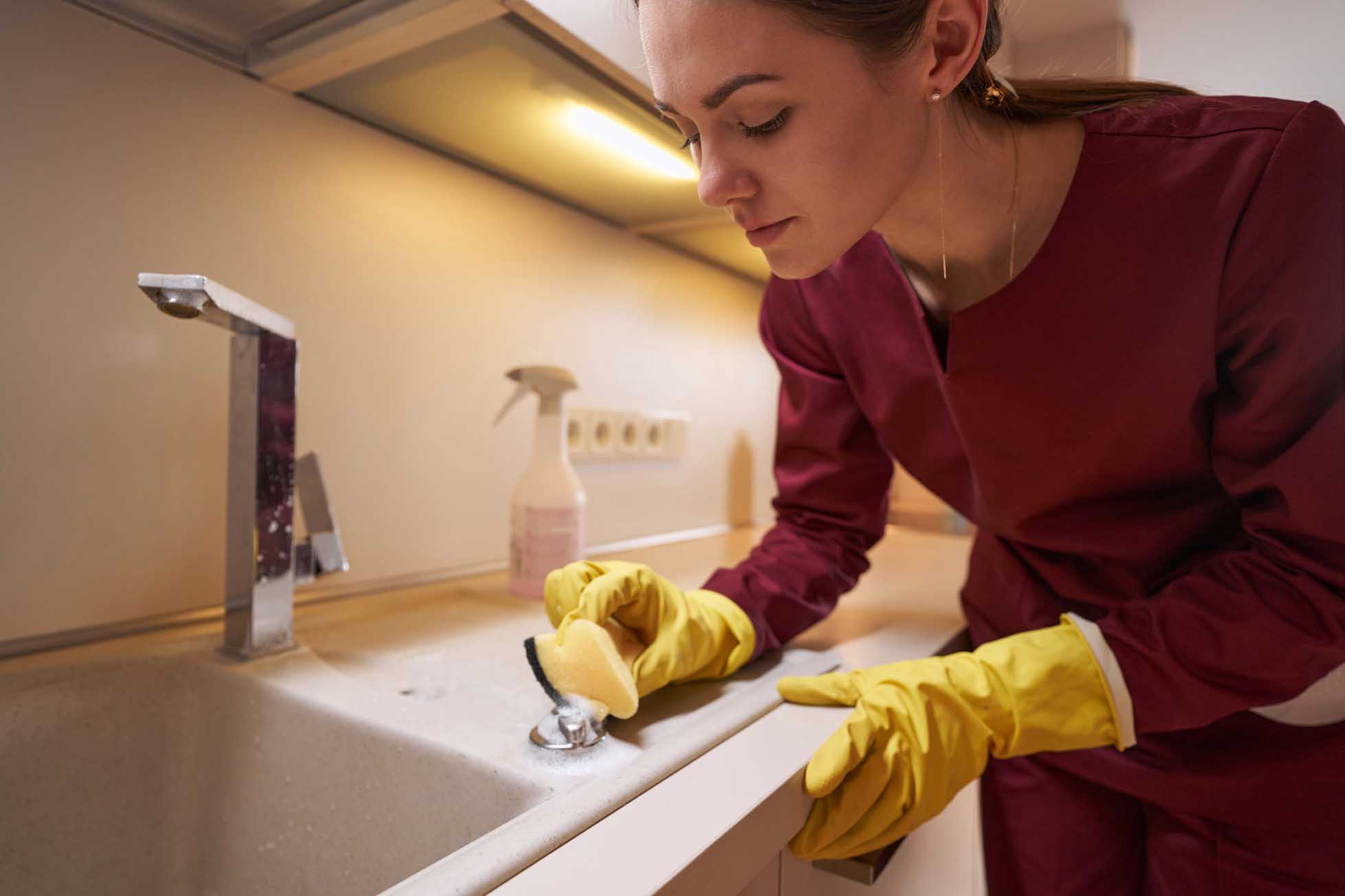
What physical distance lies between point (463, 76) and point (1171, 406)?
72cm

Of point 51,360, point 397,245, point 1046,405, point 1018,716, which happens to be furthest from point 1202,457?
point 51,360

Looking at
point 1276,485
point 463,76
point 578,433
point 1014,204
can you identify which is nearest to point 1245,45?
point 1014,204

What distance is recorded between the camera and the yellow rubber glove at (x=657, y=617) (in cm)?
57

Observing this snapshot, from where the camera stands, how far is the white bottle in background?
862mm

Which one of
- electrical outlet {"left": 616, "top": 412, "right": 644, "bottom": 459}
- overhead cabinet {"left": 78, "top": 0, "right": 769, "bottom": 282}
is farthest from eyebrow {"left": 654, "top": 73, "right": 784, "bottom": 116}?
electrical outlet {"left": 616, "top": 412, "right": 644, "bottom": 459}

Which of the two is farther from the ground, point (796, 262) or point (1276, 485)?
point (796, 262)

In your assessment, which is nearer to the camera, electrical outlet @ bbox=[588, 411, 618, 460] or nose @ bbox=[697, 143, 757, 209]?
nose @ bbox=[697, 143, 757, 209]

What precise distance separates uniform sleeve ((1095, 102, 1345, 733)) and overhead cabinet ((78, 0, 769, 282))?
0.50 metres

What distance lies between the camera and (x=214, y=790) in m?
0.59

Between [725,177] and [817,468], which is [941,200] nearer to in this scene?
[725,177]

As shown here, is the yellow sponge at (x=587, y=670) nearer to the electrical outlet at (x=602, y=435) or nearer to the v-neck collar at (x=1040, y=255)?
the v-neck collar at (x=1040, y=255)

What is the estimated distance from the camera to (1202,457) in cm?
60

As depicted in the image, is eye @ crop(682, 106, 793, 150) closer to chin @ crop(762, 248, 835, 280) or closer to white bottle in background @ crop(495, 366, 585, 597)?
chin @ crop(762, 248, 835, 280)

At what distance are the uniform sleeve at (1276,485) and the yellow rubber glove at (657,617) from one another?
0.29 metres
